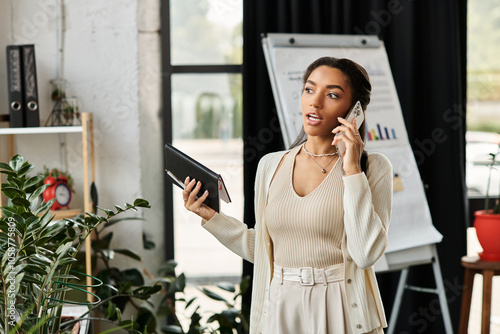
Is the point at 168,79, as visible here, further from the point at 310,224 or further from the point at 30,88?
the point at 310,224

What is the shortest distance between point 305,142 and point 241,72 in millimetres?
1443

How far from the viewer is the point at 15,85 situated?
2613 mm

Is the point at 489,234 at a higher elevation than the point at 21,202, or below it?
below

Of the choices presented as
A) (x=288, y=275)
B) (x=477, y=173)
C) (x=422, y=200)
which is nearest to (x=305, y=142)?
(x=288, y=275)

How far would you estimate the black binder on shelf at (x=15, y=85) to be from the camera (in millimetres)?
2600

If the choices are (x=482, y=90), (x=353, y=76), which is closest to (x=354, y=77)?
(x=353, y=76)

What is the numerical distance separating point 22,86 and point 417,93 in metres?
2.06

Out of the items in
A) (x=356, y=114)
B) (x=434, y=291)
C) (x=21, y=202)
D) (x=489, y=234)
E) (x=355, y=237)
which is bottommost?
(x=434, y=291)

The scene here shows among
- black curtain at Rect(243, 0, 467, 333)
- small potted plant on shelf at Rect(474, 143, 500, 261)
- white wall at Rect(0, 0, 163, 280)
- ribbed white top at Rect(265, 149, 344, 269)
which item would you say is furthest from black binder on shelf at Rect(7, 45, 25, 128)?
small potted plant on shelf at Rect(474, 143, 500, 261)

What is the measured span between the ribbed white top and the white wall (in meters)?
1.48

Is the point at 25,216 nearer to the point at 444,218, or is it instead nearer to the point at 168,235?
the point at 168,235

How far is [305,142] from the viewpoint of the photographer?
1.82 metres

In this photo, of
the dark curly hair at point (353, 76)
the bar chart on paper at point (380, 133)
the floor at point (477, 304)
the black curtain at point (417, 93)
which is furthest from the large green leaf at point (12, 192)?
the floor at point (477, 304)

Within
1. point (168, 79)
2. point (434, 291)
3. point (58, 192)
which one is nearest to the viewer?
point (58, 192)
